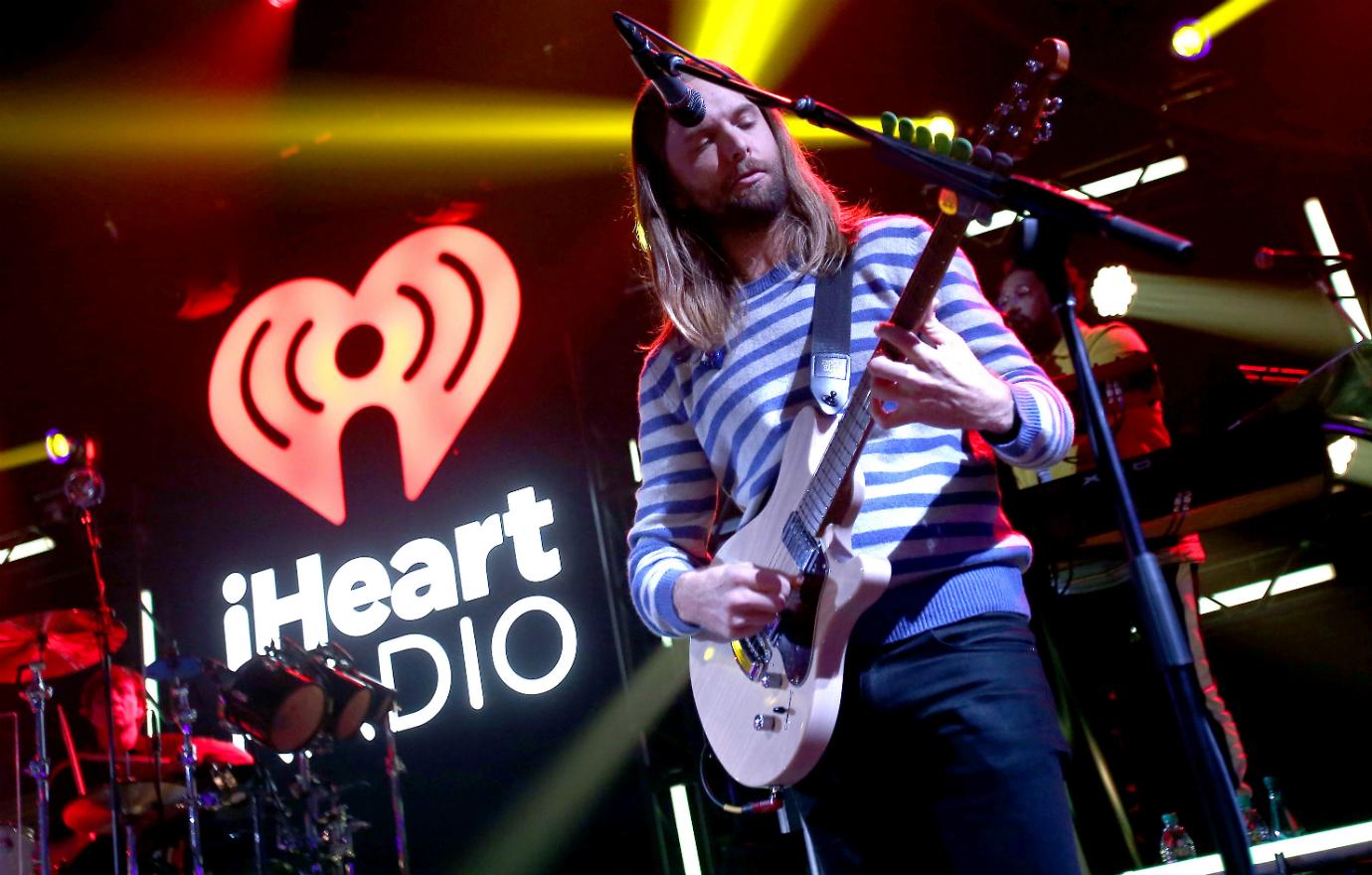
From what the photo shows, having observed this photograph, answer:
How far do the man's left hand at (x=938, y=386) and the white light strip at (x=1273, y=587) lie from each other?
458 centimetres

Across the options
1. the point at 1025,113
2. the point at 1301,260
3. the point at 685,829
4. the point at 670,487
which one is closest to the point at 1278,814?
the point at 1301,260

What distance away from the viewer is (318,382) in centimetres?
789

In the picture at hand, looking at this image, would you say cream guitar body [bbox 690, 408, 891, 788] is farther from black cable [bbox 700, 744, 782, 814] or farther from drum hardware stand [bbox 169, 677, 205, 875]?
drum hardware stand [bbox 169, 677, 205, 875]

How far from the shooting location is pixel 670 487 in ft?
7.85

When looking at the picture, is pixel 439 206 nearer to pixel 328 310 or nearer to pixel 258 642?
pixel 328 310

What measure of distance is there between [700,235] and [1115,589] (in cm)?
362

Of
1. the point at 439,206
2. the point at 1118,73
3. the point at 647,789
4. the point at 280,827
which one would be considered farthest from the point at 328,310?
A: the point at 1118,73

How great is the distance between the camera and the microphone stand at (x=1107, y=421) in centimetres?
124

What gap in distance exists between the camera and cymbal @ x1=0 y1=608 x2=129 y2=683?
19.9 feet

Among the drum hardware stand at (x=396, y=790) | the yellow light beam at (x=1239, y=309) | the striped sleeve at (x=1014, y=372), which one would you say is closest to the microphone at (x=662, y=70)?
the striped sleeve at (x=1014, y=372)

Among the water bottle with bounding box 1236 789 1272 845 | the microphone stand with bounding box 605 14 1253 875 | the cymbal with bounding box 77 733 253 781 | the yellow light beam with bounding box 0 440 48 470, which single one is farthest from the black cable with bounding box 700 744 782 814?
the yellow light beam with bounding box 0 440 48 470

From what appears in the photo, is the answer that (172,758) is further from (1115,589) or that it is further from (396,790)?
(1115,589)

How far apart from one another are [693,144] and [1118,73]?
5.34 m

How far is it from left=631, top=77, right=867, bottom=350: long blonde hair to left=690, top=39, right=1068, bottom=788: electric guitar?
1.03 feet
